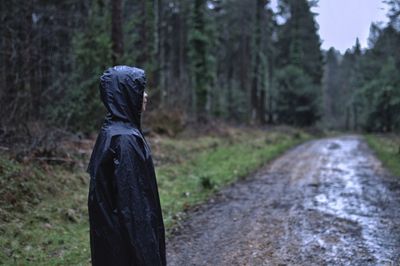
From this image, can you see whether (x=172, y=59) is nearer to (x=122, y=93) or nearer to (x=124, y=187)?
(x=122, y=93)

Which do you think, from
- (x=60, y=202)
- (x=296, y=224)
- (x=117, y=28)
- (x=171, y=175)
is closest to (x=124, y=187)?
(x=296, y=224)

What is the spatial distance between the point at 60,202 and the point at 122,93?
570cm

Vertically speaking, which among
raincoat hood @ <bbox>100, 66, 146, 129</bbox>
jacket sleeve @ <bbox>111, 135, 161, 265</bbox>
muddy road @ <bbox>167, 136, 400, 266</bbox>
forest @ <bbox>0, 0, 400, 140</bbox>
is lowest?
muddy road @ <bbox>167, 136, 400, 266</bbox>

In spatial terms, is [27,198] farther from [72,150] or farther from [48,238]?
A: [72,150]

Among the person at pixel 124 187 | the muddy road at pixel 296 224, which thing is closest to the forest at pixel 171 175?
the muddy road at pixel 296 224

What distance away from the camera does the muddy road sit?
6.15 meters

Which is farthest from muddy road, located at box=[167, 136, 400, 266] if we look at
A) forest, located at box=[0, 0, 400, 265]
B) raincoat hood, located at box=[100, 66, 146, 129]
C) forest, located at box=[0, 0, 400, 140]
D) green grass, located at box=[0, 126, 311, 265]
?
forest, located at box=[0, 0, 400, 140]

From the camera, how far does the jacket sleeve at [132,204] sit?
Result: 2916 mm

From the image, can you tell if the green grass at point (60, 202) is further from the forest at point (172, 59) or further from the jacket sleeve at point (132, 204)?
the jacket sleeve at point (132, 204)

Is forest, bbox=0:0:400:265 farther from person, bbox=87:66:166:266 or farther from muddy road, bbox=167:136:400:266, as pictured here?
person, bbox=87:66:166:266

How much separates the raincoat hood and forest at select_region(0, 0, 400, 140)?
22.9 feet

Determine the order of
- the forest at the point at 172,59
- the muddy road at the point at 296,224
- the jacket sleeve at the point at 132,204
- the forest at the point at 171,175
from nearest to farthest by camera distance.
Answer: the jacket sleeve at the point at 132,204
the muddy road at the point at 296,224
the forest at the point at 171,175
the forest at the point at 172,59

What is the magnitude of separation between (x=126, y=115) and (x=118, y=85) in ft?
0.74

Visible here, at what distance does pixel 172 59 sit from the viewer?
45250mm
